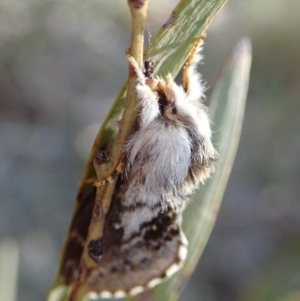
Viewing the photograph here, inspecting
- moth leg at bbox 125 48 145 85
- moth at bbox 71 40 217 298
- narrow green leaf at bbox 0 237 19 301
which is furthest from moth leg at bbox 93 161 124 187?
narrow green leaf at bbox 0 237 19 301

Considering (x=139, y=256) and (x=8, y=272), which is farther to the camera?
(x=8, y=272)

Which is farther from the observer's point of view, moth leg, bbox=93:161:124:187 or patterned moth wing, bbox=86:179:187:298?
patterned moth wing, bbox=86:179:187:298

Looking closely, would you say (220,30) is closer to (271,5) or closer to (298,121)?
(271,5)

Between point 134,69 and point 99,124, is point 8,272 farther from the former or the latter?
point 99,124

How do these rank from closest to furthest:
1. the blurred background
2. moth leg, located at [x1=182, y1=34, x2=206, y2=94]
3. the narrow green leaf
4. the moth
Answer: the moth, moth leg, located at [x1=182, y1=34, x2=206, y2=94], the narrow green leaf, the blurred background

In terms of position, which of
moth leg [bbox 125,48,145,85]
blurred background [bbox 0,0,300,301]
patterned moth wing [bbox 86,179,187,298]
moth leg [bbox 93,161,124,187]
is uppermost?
moth leg [bbox 125,48,145,85]

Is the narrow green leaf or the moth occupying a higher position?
the moth

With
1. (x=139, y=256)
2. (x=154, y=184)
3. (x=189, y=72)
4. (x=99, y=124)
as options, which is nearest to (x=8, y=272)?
(x=139, y=256)

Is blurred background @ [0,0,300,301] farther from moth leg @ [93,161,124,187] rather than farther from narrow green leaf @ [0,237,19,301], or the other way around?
moth leg @ [93,161,124,187]
